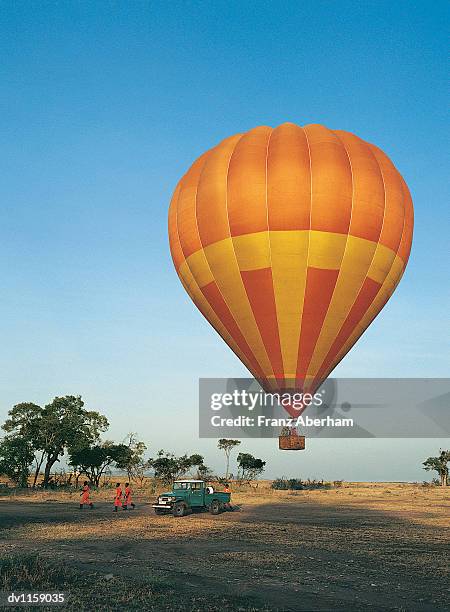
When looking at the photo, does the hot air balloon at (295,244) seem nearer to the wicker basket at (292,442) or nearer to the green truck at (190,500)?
the wicker basket at (292,442)

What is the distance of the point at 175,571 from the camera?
1502 cm

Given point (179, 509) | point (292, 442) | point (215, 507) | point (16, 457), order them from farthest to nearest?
point (16, 457) → point (215, 507) → point (179, 509) → point (292, 442)

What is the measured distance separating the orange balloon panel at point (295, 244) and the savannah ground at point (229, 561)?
803 cm

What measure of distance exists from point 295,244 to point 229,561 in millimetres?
15549

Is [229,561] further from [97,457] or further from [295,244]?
[97,457]

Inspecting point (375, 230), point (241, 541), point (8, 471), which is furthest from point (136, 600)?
point (8, 471)

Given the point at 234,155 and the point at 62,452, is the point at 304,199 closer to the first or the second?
the point at 234,155

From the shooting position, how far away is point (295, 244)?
2767cm

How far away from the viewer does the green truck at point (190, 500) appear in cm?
2977

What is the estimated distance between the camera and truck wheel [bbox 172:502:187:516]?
29.6 meters

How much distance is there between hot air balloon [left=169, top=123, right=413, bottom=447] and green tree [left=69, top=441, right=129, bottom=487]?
122ft

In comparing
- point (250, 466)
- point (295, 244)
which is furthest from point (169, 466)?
point (295, 244)

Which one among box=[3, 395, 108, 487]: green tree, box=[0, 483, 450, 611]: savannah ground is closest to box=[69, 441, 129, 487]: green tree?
box=[3, 395, 108, 487]: green tree

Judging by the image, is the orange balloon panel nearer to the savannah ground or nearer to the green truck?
the green truck
